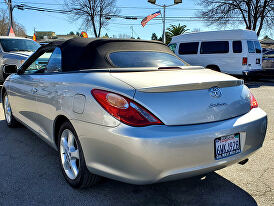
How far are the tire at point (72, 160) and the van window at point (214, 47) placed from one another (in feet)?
32.6

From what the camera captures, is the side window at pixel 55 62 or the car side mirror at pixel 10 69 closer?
the side window at pixel 55 62

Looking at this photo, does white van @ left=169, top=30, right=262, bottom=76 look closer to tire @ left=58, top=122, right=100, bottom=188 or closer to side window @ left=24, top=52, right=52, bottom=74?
side window @ left=24, top=52, right=52, bottom=74

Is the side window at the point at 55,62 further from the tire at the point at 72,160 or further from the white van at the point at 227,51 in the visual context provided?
the white van at the point at 227,51

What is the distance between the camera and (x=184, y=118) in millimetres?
2080

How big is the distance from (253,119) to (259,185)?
0.72 metres

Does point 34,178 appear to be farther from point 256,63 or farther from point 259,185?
point 256,63

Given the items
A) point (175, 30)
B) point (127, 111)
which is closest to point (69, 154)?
point (127, 111)

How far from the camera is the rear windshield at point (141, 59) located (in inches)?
113

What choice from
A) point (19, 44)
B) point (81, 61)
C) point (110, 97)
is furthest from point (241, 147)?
point (19, 44)

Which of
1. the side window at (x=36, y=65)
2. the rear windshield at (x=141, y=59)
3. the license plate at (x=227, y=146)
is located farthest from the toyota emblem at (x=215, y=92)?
the side window at (x=36, y=65)

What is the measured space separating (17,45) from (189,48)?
7.10 metres

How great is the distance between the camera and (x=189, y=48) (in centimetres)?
1227

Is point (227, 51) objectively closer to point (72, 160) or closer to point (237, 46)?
point (237, 46)

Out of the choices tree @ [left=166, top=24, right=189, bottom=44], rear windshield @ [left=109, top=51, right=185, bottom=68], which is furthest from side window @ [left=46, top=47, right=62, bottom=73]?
tree @ [left=166, top=24, right=189, bottom=44]
